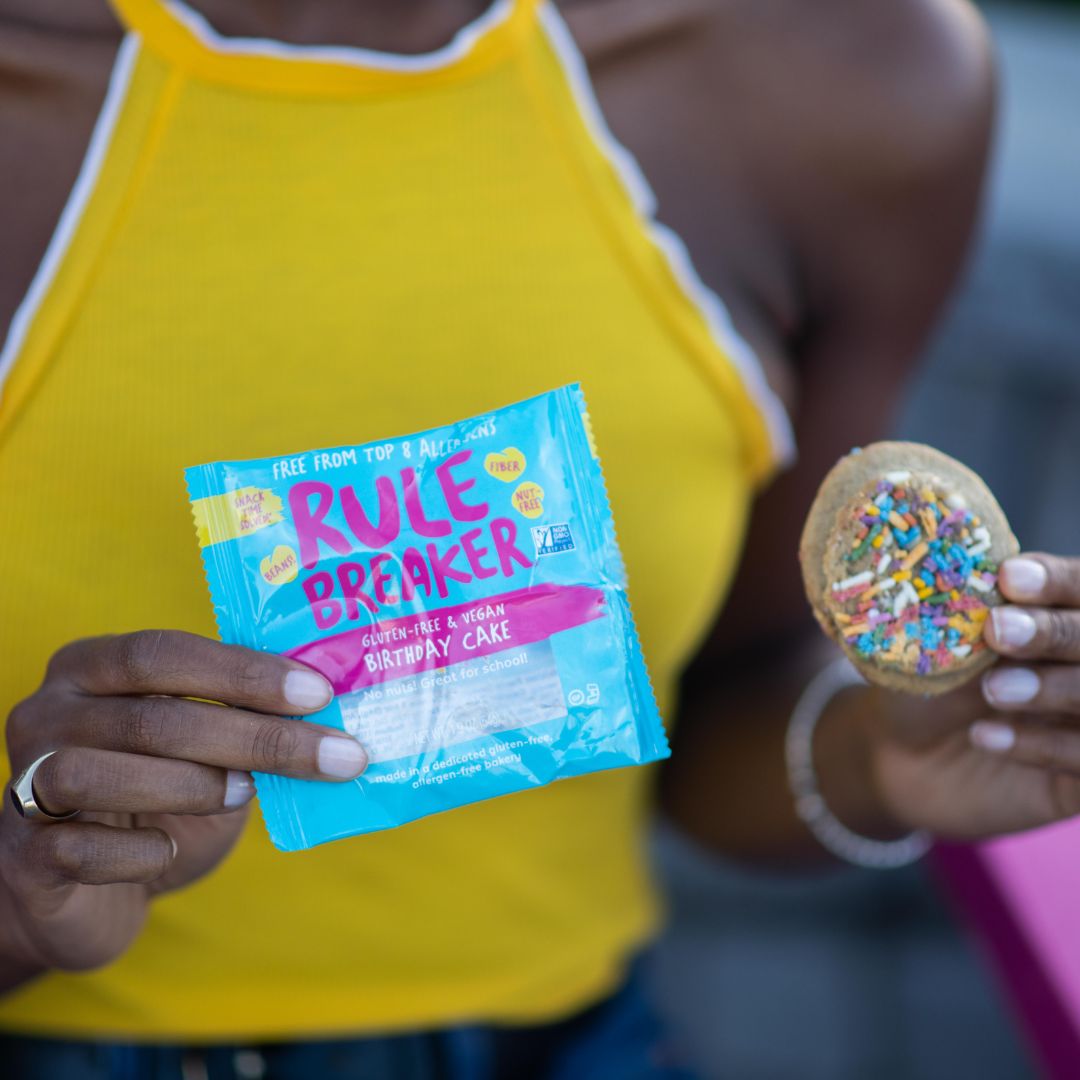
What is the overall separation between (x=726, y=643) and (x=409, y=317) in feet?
1.79

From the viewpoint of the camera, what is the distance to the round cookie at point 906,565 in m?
0.73

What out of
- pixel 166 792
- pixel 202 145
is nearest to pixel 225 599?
pixel 166 792

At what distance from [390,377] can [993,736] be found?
0.48 metres

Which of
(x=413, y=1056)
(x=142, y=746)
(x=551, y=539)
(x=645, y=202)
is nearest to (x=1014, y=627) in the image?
(x=551, y=539)

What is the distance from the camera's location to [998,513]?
2.53ft

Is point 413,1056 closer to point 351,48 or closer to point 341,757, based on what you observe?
point 341,757

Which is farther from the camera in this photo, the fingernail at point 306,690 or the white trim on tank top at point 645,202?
the white trim on tank top at point 645,202

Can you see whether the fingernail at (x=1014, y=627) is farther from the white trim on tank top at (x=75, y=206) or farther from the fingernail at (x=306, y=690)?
the white trim on tank top at (x=75, y=206)

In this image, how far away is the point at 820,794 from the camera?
106cm

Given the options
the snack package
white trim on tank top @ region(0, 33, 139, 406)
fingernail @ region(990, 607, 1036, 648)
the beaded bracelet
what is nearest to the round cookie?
fingernail @ region(990, 607, 1036, 648)

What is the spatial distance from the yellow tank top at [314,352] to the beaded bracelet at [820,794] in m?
0.18

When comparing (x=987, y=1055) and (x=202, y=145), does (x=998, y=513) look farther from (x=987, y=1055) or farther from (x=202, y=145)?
(x=987, y=1055)

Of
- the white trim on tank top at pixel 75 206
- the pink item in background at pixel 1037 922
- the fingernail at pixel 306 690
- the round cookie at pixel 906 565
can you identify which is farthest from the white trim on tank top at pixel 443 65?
the pink item in background at pixel 1037 922

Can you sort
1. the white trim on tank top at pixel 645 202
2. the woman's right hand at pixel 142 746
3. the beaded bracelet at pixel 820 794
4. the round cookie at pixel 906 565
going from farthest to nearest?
the beaded bracelet at pixel 820 794 < the white trim on tank top at pixel 645 202 < the round cookie at pixel 906 565 < the woman's right hand at pixel 142 746
